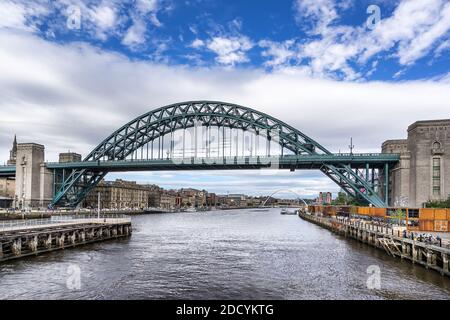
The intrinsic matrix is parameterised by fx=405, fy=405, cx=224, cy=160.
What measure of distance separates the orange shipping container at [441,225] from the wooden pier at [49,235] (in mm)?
34702

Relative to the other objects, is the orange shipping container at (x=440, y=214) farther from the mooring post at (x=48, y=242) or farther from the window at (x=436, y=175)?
the mooring post at (x=48, y=242)

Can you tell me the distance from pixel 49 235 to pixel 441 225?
36947mm

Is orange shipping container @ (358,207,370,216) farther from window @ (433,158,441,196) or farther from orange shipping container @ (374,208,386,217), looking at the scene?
window @ (433,158,441,196)

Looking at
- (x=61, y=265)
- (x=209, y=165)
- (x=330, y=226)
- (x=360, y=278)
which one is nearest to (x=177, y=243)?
(x=61, y=265)

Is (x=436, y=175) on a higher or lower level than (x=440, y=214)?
higher

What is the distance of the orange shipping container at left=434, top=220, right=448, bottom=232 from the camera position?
1571 inches

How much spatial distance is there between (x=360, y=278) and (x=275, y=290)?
682 cm

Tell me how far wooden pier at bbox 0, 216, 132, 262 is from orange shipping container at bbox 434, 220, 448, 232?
34.7 metres

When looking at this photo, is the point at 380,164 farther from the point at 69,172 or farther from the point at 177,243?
the point at 69,172

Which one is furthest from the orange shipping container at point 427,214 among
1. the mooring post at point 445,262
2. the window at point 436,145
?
the window at point 436,145

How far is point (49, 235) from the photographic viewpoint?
34.8m

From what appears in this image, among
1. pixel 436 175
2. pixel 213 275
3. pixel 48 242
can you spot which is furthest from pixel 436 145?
pixel 48 242

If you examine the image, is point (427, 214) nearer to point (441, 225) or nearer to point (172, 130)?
point (441, 225)

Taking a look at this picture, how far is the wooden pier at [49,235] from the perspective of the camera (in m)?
30.3
